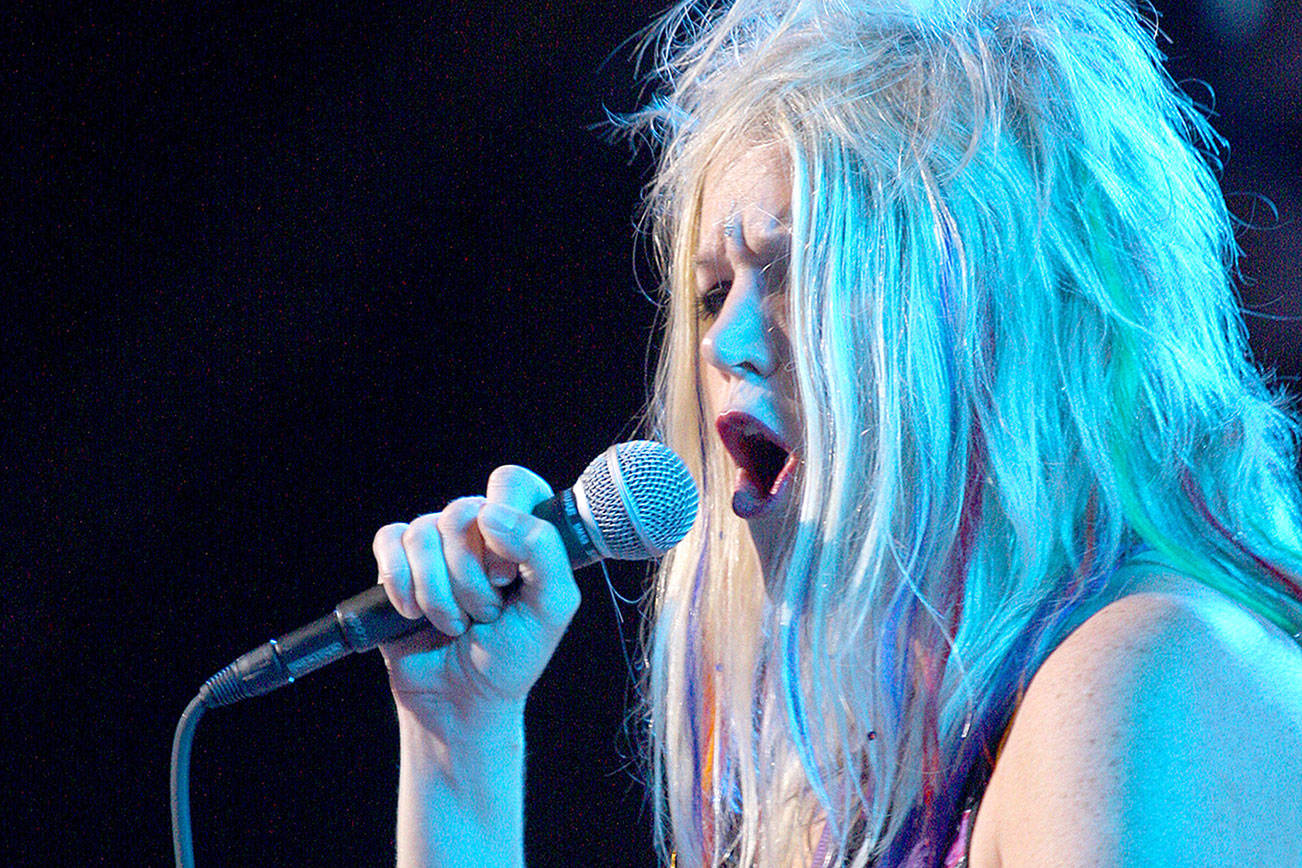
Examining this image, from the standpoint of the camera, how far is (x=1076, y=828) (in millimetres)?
708

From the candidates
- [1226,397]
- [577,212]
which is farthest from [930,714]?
[577,212]

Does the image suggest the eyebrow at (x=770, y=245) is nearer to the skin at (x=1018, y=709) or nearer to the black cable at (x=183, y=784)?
the skin at (x=1018, y=709)

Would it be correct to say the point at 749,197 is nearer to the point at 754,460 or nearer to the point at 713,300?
the point at 713,300

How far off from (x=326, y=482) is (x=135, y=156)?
2.05ft

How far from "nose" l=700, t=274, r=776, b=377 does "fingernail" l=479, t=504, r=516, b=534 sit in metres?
0.30

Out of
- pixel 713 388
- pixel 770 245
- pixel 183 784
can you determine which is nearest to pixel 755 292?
pixel 770 245

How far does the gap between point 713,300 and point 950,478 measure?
0.40 metres

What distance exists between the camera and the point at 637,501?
0.99 metres

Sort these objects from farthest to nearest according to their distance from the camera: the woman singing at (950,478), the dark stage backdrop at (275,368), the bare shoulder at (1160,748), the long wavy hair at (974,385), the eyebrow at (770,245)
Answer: the dark stage backdrop at (275,368)
the eyebrow at (770,245)
the long wavy hair at (974,385)
the woman singing at (950,478)
the bare shoulder at (1160,748)

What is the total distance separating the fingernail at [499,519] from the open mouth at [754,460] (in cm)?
33

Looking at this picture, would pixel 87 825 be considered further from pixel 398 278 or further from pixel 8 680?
pixel 398 278

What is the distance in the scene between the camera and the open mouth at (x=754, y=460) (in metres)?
1.20

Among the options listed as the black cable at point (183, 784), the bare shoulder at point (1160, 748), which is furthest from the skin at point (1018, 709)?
the black cable at point (183, 784)

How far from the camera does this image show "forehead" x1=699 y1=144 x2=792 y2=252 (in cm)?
115
